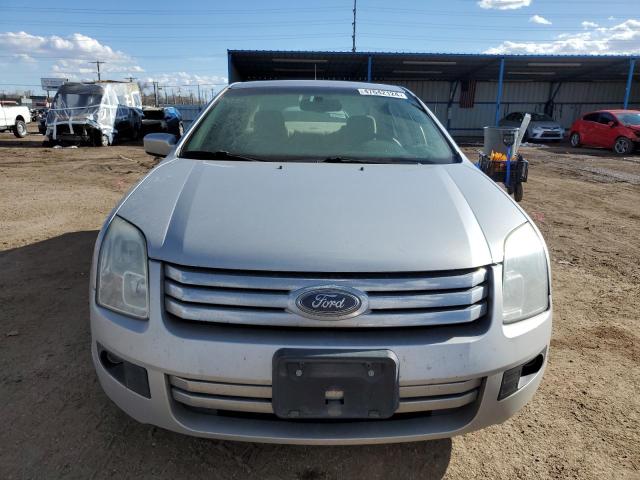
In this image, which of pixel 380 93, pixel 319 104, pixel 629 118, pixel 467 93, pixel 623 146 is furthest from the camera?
pixel 467 93

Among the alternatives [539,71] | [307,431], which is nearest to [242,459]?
[307,431]

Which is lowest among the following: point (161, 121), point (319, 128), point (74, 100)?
point (161, 121)

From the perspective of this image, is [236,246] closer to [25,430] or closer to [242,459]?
[242,459]

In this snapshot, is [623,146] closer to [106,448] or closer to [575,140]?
[575,140]

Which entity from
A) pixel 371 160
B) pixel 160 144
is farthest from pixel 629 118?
pixel 160 144

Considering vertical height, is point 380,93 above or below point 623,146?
above

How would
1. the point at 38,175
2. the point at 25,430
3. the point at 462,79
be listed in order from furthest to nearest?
the point at 462,79 → the point at 38,175 → the point at 25,430

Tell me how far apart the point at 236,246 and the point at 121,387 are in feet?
2.19

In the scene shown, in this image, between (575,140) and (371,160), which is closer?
(371,160)

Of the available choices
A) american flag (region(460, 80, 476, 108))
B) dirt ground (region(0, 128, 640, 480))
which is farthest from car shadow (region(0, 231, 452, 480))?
american flag (region(460, 80, 476, 108))

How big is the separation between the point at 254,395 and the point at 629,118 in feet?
60.6

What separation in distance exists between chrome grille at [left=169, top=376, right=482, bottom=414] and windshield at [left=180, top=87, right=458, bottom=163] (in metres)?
1.31

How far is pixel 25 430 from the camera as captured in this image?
6.77 feet

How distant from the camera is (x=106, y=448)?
6.44ft
